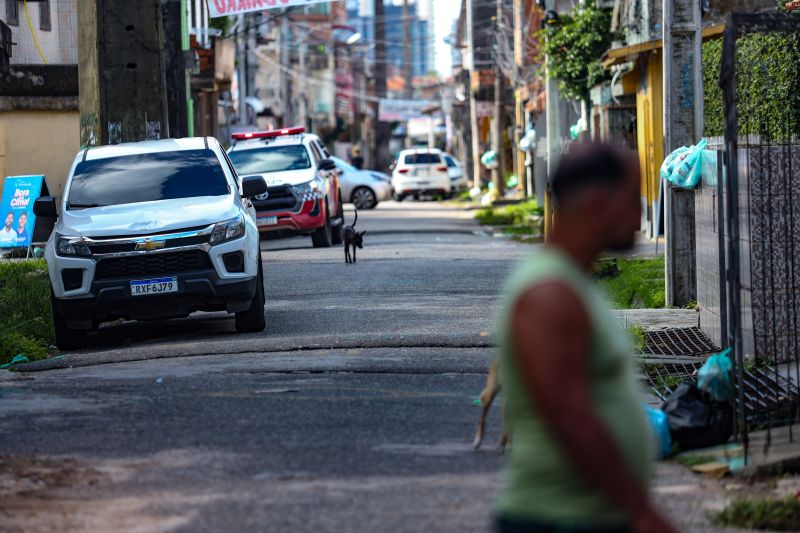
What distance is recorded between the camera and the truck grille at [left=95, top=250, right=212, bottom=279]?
1337 centimetres

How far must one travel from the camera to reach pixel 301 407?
9.51 metres

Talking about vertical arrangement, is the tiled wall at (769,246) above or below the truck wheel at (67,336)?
above

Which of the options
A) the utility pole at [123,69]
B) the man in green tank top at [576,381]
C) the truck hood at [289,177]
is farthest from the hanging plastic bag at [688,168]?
the truck hood at [289,177]

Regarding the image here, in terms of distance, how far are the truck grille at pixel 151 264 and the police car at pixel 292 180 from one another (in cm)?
1246

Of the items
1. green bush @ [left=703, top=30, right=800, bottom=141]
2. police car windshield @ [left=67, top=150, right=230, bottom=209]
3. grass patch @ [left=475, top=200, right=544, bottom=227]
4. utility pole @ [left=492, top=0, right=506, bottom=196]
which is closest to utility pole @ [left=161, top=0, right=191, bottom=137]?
grass patch @ [left=475, top=200, right=544, bottom=227]

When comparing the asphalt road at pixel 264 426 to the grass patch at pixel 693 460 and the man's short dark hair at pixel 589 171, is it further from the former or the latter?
the man's short dark hair at pixel 589 171

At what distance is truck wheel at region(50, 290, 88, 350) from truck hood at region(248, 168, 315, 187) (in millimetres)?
13114

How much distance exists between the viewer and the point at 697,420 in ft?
26.9

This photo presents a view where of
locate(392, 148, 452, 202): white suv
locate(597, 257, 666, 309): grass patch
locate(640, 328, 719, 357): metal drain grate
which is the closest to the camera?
locate(640, 328, 719, 357): metal drain grate

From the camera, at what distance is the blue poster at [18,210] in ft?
78.2

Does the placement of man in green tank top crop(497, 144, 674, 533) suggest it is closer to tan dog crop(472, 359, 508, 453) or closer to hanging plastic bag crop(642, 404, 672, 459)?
tan dog crop(472, 359, 508, 453)

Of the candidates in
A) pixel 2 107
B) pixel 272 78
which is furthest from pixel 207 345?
pixel 272 78

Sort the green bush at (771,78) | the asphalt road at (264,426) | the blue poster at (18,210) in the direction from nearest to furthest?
1. the asphalt road at (264,426)
2. the green bush at (771,78)
3. the blue poster at (18,210)

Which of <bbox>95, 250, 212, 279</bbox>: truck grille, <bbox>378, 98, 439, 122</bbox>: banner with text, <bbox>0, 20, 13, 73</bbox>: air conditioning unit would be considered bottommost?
<bbox>95, 250, 212, 279</bbox>: truck grille
